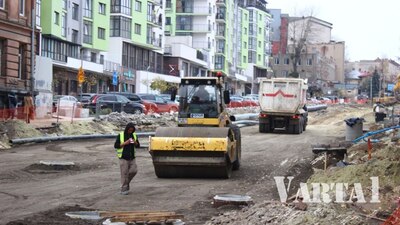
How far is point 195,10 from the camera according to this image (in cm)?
9881

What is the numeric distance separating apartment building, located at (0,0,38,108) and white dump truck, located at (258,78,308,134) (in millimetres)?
13989

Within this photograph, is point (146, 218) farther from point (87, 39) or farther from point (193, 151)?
point (87, 39)

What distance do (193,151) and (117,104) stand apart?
25548 mm

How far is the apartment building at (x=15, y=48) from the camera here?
114 feet

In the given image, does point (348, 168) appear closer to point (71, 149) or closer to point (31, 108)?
point (71, 149)

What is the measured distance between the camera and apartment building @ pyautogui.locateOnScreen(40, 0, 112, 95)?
5888cm

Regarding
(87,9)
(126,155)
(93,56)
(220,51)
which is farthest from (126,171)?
(220,51)

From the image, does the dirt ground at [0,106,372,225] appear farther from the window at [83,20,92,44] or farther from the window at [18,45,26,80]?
the window at [83,20,92,44]

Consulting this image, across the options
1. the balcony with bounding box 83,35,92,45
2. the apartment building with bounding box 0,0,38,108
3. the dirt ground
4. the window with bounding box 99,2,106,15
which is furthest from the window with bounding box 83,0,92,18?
the dirt ground

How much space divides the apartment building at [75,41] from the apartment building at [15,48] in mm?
16647

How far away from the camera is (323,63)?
13788cm

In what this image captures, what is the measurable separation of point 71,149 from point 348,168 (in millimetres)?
14442

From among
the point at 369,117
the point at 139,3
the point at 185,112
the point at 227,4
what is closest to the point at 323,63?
the point at 227,4

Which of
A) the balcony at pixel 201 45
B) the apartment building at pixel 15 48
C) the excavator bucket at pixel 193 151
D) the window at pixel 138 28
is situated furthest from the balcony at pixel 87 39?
the excavator bucket at pixel 193 151
